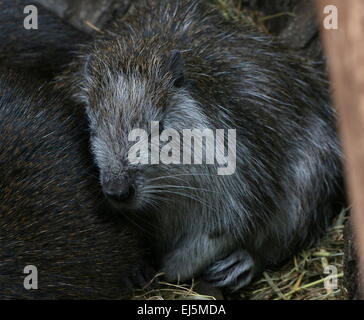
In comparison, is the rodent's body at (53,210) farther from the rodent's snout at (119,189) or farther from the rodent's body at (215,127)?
the rodent's snout at (119,189)

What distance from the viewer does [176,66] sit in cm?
377

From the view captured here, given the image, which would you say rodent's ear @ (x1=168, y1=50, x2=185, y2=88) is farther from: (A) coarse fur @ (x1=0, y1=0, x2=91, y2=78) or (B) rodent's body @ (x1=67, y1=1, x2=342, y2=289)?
(A) coarse fur @ (x1=0, y1=0, x2=91, y2=78)

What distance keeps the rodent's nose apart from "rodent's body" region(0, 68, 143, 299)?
36 centimetres

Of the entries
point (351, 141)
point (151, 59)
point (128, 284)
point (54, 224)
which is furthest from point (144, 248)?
point (351, 141)

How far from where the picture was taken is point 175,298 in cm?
418

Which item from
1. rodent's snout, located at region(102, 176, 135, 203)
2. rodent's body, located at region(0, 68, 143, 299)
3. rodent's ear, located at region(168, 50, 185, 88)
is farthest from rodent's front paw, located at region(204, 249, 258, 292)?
rodent's ear, located at region(168, 50, 185, 88)

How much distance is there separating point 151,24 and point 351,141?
304cm

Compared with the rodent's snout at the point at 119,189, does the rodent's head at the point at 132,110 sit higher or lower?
higher

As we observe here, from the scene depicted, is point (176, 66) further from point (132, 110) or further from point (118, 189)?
point (118, 189)

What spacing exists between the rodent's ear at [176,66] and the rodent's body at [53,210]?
64cm

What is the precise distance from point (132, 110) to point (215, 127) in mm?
524

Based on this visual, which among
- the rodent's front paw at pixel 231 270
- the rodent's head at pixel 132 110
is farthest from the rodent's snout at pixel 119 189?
the rodent's front paw at pixel 231 270

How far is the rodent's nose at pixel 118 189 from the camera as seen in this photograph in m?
3.44

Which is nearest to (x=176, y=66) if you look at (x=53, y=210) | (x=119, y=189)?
(x=119, y=189)
